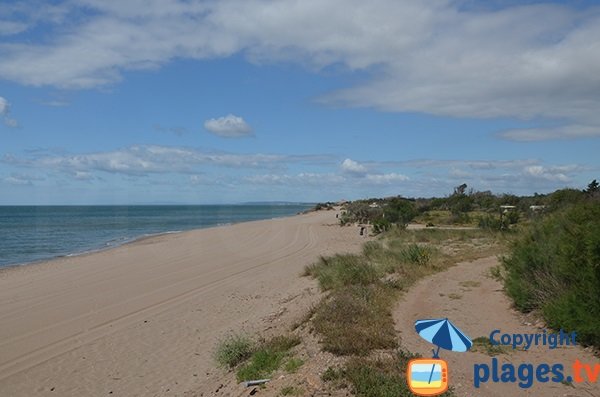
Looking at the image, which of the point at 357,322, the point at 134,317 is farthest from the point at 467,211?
the point at 357,322

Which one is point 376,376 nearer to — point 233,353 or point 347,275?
point 233,353

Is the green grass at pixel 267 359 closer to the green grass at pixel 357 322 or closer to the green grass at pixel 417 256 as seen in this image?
the green grass at pixel 357 322

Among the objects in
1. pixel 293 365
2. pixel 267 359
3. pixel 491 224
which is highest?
pixel 491 224

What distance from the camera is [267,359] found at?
863 cm

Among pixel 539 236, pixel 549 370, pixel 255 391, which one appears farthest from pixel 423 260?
pixel 255 391

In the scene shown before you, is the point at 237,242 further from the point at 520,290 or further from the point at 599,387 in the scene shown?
the point at 599,387

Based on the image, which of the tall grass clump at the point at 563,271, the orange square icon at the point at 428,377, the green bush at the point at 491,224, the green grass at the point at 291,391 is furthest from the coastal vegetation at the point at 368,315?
the green bush at the point at 491,224

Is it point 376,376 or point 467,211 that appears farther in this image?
point 467,211

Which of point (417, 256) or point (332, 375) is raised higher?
point (417, 256)

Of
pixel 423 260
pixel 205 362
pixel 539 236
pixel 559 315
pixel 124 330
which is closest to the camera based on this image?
pixel 559 315

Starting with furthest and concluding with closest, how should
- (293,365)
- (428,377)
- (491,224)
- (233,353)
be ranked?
1. (491,224)
2. (233,353)
3. (293,365)
4. (428,377)

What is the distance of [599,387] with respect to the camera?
22.9ft

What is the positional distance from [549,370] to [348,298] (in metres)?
4.17

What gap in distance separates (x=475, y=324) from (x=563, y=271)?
74.0 inches
